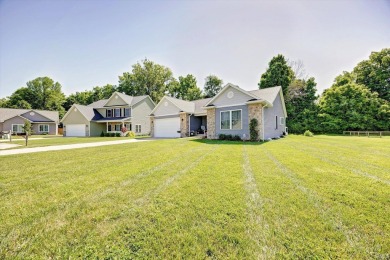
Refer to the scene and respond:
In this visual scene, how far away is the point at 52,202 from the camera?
3.45m

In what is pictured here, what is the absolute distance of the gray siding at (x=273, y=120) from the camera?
14577 millimetres

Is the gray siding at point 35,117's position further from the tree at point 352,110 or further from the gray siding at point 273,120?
the tree at point 352,110

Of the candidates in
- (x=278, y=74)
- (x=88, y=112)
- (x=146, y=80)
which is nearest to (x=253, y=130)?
(x=278, y=74)

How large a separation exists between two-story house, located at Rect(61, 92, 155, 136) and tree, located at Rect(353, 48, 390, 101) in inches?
1519

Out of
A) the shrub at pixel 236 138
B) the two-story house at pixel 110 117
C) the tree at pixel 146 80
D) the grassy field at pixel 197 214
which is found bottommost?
the grassy field at pixel 197 214

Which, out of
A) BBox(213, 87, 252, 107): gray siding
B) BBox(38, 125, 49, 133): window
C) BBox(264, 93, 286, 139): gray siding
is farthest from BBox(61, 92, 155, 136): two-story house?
BBox(264, 93, 286, 139): gray siding

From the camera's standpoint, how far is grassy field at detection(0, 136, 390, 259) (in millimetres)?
2168

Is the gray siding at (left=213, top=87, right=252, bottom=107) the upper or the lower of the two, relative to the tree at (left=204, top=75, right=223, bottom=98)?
lower

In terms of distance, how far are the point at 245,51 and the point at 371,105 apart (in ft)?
73.9

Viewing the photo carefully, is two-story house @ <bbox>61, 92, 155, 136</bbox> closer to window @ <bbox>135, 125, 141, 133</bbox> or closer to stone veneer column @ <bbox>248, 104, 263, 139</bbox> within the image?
window @ <bbox>135, 125, 141, 133</bbox>

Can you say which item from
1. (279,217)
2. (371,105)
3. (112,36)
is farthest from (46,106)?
(371,105)

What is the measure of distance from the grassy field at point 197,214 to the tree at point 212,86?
38971 mm

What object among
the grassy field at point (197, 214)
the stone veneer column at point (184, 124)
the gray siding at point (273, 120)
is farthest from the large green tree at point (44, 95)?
the grassy field at point (197, 214)

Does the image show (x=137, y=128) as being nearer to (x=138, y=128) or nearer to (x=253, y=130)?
(x=138, y=128)
